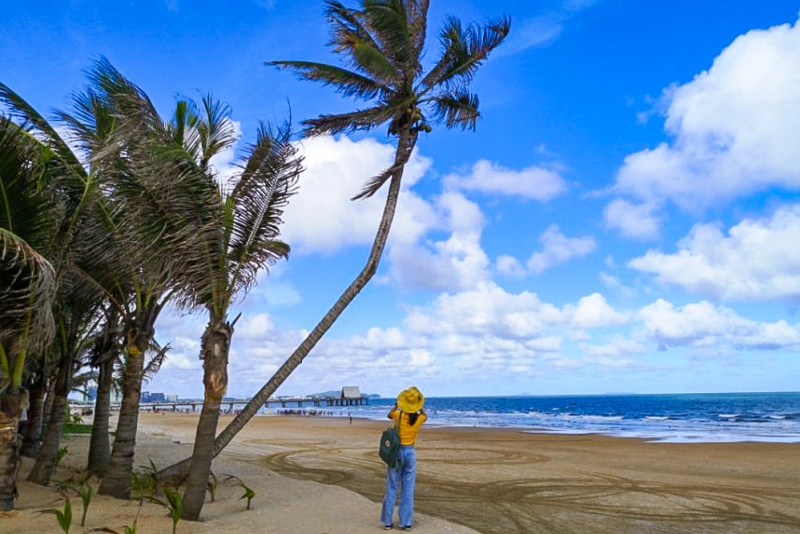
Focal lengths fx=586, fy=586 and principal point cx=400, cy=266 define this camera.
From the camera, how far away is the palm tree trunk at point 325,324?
908 cm

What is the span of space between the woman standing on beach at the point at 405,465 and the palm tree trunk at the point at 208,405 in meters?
2.28

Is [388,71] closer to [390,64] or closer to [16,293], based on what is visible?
[390,64]

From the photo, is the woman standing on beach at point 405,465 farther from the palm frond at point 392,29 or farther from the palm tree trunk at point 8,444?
the palm frond at point 392,29

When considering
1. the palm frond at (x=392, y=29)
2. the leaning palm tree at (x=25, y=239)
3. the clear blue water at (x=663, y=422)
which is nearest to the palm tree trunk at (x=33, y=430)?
the leaning palm tree at (x=25, y=239)

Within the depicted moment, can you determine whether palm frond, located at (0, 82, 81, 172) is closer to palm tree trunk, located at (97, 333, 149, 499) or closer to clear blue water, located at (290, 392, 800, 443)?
palm tree trunk, located at (97, 333, 149, 499)

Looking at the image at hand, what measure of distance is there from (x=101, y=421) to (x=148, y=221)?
4.96 metres

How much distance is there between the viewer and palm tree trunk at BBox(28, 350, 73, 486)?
976cm

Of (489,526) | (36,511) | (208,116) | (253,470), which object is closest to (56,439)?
(36,511)

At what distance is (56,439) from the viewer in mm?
10008

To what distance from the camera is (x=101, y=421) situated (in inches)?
423

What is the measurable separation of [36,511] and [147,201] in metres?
4.11

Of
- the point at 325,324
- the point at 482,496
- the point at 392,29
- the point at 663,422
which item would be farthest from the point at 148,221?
the point at 663,422

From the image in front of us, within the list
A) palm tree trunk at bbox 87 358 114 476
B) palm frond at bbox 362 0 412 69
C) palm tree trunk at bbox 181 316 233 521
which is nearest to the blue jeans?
palm tree trunk at bbox 181 316 233 521

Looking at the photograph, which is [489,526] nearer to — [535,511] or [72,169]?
[535,511]
